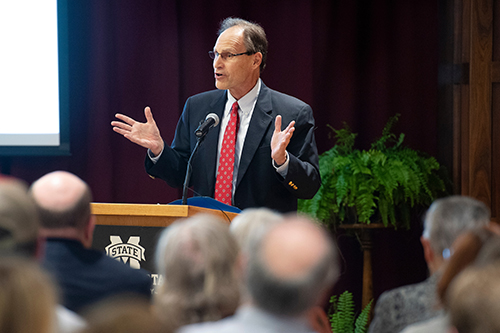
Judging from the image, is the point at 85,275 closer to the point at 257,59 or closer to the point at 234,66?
the point at 234,66

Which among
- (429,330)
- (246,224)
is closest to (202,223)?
(246,224)

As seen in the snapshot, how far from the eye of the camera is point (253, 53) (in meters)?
3.16

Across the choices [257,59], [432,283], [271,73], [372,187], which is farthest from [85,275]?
[271,73]

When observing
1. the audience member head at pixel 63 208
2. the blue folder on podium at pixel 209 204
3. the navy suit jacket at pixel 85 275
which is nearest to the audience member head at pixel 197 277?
the navy suit jacket at pixel 85 275

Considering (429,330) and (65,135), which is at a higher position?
(65,135)

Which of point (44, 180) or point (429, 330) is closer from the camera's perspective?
point (429, 330)

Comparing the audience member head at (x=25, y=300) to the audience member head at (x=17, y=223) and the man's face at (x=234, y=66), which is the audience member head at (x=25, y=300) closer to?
the audience member head at (x=17, y=223)

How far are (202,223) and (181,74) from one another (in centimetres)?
324

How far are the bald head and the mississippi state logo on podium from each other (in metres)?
0.70

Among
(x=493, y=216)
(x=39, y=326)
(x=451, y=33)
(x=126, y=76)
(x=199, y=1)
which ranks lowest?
(x=493, y=216)

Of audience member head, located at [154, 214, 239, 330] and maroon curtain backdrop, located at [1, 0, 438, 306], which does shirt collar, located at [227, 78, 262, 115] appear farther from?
audience member head, located at [154, 214, 239, 330]

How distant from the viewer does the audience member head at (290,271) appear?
106 cm

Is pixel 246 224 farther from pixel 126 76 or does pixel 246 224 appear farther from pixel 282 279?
pixel 126 76

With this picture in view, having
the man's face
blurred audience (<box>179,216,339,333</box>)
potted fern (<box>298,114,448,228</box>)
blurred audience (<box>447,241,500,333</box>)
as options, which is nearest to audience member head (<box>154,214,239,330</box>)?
blurred audience (<box>179,216,339,333</box>)
